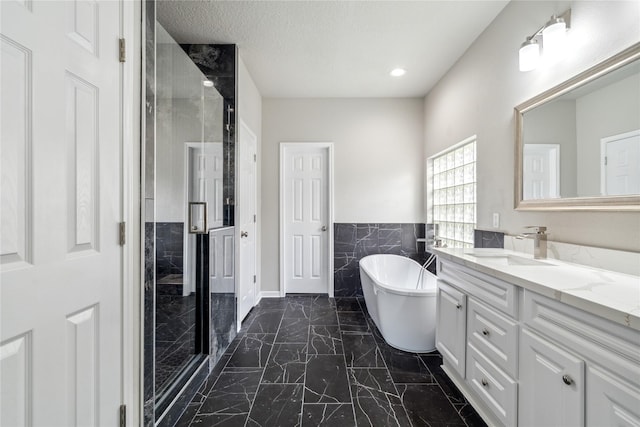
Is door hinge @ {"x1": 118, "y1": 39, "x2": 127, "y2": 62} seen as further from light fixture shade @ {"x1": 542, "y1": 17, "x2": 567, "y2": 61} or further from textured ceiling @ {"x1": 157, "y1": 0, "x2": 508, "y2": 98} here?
light fixture shade @ {"x1": 542, "y1": 17, "x2": 567, "y2": 61}

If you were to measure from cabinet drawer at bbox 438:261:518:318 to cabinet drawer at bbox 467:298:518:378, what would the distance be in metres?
0.05

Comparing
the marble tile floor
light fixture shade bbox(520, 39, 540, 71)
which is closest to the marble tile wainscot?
the marble tile floor

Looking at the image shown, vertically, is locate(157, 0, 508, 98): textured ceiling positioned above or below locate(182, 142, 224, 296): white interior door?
above

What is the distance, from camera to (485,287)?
139 centimetres

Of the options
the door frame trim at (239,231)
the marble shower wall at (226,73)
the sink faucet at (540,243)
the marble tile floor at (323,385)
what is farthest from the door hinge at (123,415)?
the sink faucet at (540,243)

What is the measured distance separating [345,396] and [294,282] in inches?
79.3

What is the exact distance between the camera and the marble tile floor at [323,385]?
1.55 m

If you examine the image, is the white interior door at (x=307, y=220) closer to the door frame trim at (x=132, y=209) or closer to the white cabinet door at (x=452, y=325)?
the white cabinet door at (x=452, y=325)

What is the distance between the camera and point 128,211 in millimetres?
1132

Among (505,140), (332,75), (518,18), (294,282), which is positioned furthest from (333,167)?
(518,18)

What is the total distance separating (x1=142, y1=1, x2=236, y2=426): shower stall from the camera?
125 centimetres

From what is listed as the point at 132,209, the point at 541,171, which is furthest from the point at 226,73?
the point at 541,171

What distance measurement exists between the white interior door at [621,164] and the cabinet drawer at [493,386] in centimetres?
98

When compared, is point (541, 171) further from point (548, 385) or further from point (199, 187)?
point (199, 187)
